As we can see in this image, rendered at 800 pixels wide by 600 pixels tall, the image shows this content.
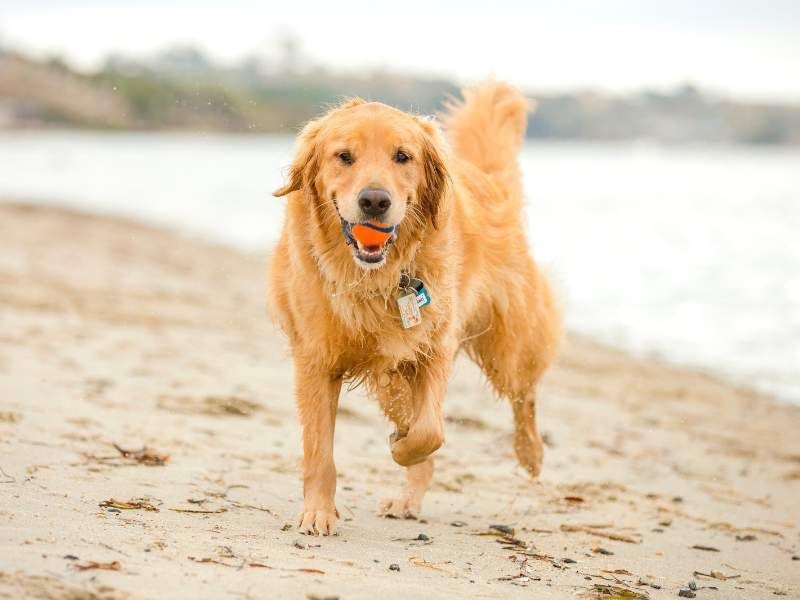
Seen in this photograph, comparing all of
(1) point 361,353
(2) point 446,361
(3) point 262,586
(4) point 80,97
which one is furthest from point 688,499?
(4) point 80,97

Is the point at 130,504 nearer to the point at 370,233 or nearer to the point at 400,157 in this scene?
the point at 370,233

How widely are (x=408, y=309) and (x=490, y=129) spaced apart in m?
2.07

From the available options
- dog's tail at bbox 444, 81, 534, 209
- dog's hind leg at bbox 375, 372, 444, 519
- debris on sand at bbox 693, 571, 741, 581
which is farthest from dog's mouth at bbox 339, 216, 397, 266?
dog's tail at bbox 444, 81, 534, 209

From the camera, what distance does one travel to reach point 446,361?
4.41 meters

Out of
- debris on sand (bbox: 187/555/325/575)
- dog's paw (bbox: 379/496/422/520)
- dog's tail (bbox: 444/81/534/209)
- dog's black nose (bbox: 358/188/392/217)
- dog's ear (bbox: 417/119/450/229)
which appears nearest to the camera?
debris on sand (bbox: 187/555/325/575)

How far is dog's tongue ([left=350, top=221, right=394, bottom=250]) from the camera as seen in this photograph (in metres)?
3.91

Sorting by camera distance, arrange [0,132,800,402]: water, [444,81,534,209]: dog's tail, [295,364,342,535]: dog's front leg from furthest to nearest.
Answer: [0,132,800,402]: water
[444,81,534,209]: dog's tail
[295,364,342,535]: dog's front leg

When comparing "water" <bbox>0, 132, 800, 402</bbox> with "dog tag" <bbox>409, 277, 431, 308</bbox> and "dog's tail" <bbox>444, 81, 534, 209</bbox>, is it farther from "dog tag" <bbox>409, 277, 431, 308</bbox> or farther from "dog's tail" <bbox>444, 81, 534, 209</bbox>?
"dog tag" <bbox>409, 277, 431, 308</bbox>

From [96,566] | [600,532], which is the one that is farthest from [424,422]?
[96,566]

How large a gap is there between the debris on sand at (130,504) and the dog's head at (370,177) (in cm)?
120

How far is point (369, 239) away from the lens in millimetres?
3930

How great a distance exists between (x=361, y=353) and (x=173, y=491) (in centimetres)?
94

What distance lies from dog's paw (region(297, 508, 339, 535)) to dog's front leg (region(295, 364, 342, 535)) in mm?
65

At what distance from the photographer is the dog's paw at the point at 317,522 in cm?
391
